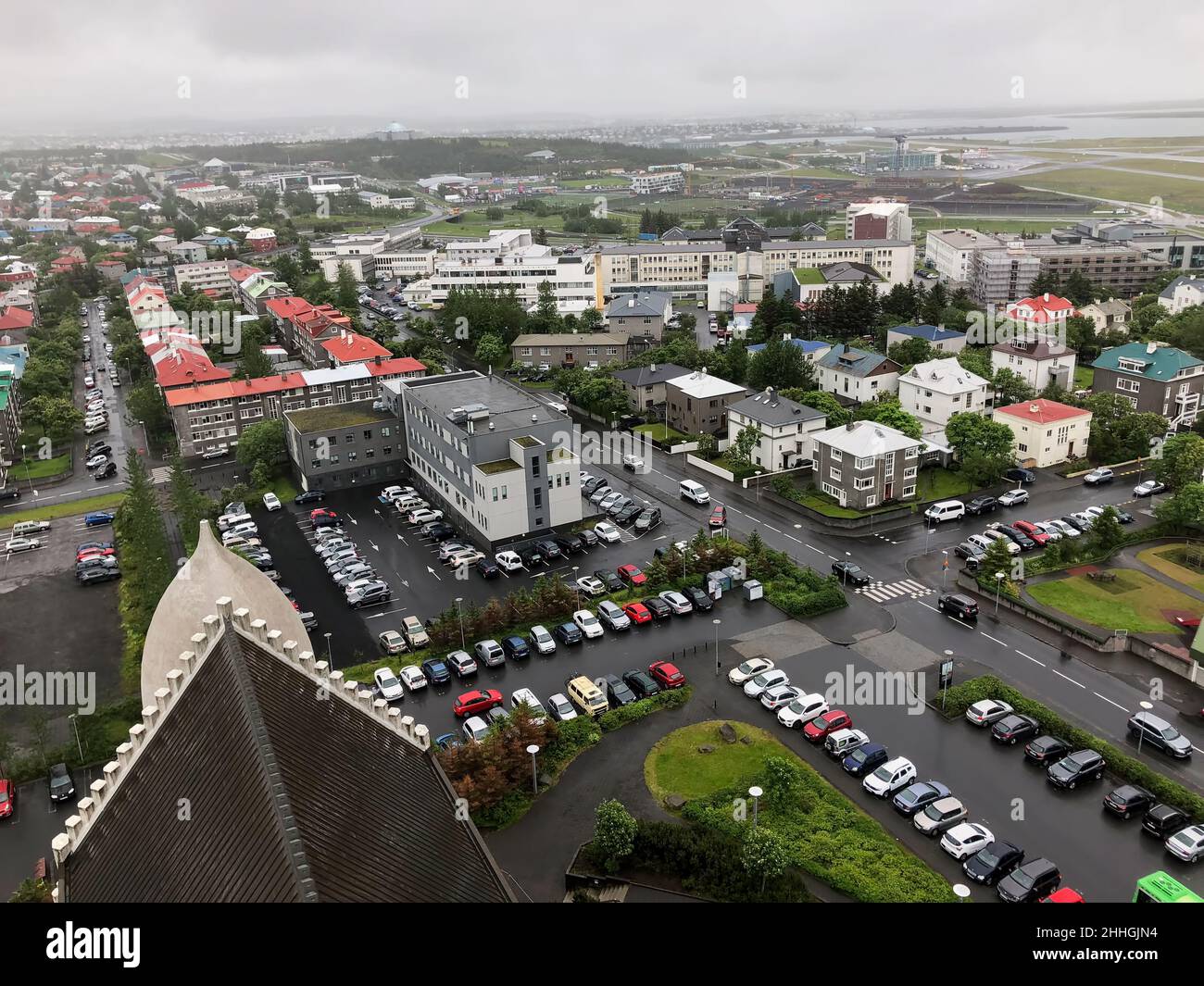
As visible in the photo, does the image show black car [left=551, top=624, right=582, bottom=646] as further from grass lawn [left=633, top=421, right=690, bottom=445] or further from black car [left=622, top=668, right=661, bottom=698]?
grass lawn [left=633, top=421, right=690, bottom=445]

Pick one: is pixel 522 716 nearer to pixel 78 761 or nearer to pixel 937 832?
pixel 937 832

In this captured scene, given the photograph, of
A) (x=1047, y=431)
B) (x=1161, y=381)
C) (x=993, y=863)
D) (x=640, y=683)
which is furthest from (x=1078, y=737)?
(x=1161, y=381)

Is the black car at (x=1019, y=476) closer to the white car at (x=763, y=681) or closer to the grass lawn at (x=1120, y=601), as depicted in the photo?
the grass lawn at (x=1120, y=601)

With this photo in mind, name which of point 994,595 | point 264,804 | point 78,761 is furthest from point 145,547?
point 994,595

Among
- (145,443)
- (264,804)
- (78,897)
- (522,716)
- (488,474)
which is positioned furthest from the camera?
(145,443)

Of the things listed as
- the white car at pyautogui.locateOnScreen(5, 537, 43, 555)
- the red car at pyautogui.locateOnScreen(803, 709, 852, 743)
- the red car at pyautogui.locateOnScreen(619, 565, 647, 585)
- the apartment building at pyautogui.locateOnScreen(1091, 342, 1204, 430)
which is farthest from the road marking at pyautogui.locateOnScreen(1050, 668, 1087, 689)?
the white car at pyautogui.locateOnScreen(5, 537, 43, 555)

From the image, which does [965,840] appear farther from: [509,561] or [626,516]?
[626,516]

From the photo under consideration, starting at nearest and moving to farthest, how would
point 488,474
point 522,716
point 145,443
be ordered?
point 522,716, point 488,474, point 145,443
